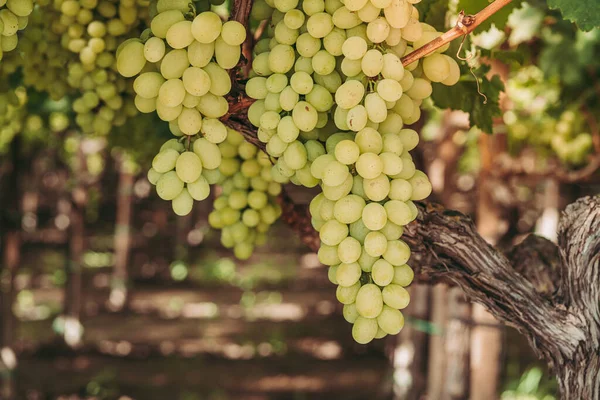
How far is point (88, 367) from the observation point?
Result: 5.82 meters

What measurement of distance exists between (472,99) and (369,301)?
2.74 ft

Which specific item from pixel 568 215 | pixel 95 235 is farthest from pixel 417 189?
pixel 95 235

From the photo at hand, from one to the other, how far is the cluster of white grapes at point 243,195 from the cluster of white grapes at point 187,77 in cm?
46

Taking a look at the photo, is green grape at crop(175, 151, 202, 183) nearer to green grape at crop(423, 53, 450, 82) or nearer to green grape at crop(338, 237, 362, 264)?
green grape at crop(338, 237, 362, 264)

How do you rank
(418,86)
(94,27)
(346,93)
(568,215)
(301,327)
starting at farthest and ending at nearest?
(301,327) < (94,27) < (568,215) < (418,86) < (346,93)

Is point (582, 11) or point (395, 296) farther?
point (582, 11)

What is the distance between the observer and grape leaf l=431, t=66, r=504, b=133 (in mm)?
1565

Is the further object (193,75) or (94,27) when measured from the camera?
(94,27)

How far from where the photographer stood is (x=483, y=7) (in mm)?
1370

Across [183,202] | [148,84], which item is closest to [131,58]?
[148,84]

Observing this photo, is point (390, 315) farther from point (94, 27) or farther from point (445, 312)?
point (445, 312)

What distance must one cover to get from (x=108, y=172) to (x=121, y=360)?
439 centimetres

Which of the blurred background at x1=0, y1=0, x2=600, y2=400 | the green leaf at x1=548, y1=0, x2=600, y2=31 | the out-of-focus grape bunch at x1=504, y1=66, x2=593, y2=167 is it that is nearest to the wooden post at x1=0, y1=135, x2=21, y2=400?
the blurred background at x1=0, y1=0, x2=600, y2=400

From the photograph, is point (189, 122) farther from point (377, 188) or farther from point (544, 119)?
point (544, 119)
